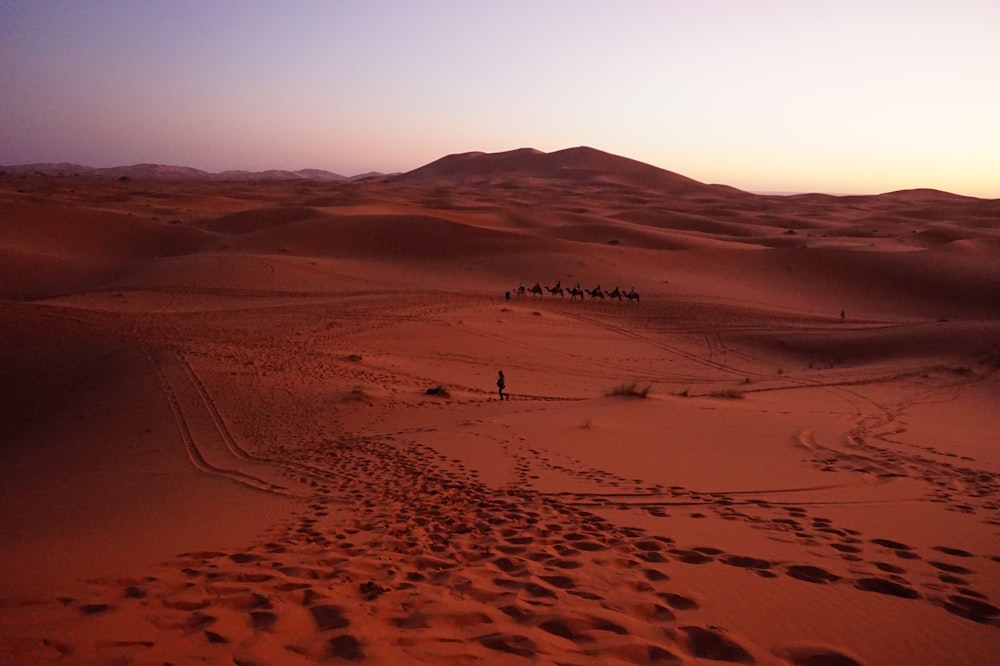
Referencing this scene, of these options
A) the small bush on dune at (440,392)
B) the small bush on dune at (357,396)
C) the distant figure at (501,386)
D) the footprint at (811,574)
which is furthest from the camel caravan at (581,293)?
the footprint at (811,574)

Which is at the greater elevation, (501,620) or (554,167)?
(554,167)

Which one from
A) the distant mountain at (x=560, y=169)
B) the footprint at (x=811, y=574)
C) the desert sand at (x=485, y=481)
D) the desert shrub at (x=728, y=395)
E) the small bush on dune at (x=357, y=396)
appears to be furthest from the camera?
the distant mountain at (x=560, y=169)

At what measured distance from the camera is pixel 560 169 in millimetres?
146125

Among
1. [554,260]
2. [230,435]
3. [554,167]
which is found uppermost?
[554,167]

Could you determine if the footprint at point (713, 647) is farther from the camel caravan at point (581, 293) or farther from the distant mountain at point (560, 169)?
the distant mountain at point (560, 169)

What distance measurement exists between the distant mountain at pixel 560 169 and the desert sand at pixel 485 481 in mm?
105886

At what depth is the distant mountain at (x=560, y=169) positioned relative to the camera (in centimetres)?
13475

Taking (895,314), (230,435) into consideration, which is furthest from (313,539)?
(895,314)

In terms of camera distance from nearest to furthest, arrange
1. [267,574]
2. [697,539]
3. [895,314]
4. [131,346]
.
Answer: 1. [267,574]
2. [697,539]
3. [131,346]
4. [895,314]

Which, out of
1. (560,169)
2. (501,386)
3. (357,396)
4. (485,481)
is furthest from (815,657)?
(560,169)

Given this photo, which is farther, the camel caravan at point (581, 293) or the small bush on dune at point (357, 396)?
the camel caravan at point (581, 293)

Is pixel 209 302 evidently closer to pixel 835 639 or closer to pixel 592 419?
pixel 592 419

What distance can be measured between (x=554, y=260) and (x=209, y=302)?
18.3 metres

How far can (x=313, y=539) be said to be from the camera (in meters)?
6.29
